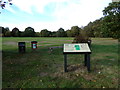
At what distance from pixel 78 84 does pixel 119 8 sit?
6.68m

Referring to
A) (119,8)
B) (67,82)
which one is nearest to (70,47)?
(67,82)

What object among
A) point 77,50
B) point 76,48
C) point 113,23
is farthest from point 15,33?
point 77,50

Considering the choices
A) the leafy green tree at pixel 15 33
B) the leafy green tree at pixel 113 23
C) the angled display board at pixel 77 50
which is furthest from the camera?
the leafy green tree at pixel 15 33

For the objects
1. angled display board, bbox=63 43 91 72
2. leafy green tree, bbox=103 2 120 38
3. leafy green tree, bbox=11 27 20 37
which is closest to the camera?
angled display board, bbox=63 43 91 72

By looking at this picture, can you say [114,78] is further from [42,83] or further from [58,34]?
[58,34]

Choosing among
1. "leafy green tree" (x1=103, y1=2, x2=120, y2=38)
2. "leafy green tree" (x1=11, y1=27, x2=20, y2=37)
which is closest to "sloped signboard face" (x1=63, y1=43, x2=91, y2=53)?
"leafy green tree" (x1=103, y1=2, x2=120, y2=38)

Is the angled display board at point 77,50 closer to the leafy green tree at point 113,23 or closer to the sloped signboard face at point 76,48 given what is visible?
the sloped signboard face at point 76,48

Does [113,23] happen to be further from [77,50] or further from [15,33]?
[15,33]

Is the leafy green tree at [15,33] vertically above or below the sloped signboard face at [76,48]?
above

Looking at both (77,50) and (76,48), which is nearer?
(77,50)

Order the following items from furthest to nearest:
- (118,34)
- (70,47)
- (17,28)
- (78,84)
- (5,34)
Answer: (17,28), (5,34), (118,34), (70,47), (78,84)

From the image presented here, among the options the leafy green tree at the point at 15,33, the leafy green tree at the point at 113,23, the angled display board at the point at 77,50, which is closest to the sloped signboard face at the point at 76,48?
the angled display board at the point at 77,50

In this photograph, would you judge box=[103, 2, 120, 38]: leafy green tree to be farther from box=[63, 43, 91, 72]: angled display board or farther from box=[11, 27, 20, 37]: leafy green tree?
box=[11, 27, 20, 37]: leafy green tree

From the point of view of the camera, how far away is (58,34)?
65188 millimetres
